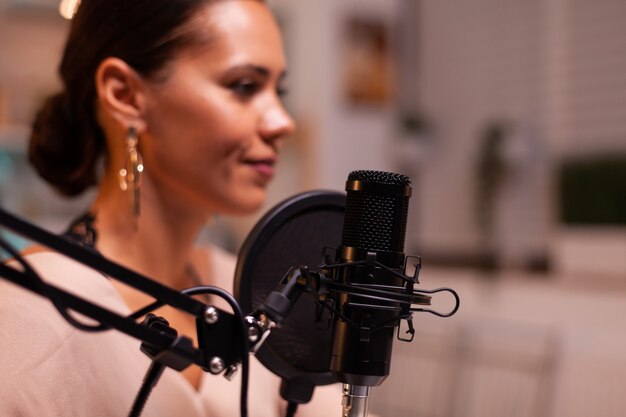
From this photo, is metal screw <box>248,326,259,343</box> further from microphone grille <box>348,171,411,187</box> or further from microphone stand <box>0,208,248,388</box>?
microphone grille <box>348,171,411,187</box>

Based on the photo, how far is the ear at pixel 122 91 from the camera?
84 cm

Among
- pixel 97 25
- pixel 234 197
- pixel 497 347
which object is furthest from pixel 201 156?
pixel 497 347

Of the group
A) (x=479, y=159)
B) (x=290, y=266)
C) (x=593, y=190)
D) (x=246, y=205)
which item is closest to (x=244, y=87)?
(x=246, y=205)

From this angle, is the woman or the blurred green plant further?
the blurred green plant

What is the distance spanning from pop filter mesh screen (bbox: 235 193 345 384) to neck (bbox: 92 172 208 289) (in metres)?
0.28

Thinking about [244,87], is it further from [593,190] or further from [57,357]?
[593,190]

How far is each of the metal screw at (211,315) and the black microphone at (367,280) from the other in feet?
Answer: 0.27

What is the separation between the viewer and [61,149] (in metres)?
0.99

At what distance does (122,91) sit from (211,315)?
47cm

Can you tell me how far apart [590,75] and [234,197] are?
81.0 inches

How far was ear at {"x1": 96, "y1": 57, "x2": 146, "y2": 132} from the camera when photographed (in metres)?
0.84

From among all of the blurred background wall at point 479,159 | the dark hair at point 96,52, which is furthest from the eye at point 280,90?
the blurred background wall at point 479,159

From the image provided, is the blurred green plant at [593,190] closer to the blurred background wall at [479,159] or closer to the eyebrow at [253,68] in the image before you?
the blurred background wall at [479,159]

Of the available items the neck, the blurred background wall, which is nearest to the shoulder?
the neck
